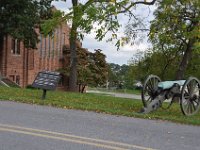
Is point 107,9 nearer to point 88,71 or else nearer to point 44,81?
point 44,81

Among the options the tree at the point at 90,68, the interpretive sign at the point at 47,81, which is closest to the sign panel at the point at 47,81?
the interpretive sign at the point at 47,81

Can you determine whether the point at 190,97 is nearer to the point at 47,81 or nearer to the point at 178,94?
the point at 178,94

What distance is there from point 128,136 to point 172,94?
232 inches

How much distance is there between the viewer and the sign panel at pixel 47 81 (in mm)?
16759

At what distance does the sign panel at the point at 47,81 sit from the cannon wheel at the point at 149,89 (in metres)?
3.14

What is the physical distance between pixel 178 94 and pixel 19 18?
20.0m

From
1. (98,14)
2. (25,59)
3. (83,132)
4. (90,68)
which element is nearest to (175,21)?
(98,14)

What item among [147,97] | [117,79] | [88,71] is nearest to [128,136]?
[147,97]

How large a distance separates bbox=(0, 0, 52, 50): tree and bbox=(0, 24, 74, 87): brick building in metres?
2.18

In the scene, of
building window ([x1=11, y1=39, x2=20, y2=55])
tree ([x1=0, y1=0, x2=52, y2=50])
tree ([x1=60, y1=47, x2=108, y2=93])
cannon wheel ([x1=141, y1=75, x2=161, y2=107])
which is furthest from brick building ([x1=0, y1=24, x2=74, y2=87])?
cannon wheel ([x1=141, y1=75, x2=161, y2=107])

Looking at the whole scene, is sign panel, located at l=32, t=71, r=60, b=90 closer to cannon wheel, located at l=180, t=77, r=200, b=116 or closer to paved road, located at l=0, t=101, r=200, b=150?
paved road, located at l=0, t=101, r=200, b=150

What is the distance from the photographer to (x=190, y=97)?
51.3 ft

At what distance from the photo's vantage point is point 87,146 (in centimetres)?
864

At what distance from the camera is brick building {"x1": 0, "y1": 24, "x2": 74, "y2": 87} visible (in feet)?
131
